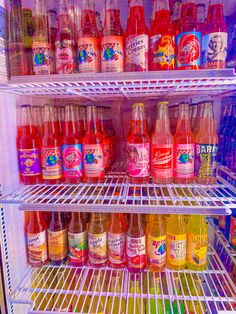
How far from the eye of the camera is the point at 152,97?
4.20 feet

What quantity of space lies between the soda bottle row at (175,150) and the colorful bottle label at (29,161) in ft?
1.29

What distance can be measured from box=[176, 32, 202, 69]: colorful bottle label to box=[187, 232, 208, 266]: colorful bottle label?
0.68 meters

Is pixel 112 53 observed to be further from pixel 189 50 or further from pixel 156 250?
pixel 156 250

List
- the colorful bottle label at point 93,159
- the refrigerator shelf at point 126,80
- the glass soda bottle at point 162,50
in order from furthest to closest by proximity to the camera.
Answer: the colorful bottle label at point 93,159 < the glass soda bottle at point 162,50 < the refrigerator shelf at point 126,80

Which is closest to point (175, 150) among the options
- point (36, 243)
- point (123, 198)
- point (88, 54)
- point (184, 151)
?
point (184, 151)

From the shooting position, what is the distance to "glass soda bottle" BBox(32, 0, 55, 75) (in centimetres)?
90

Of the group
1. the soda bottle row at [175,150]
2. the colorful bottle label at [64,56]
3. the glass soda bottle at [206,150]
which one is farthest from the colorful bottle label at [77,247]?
the colorful bottle label at [64,56]

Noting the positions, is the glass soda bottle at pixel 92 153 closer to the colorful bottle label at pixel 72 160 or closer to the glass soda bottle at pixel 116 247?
the colorful bottle label at pixel 72 160

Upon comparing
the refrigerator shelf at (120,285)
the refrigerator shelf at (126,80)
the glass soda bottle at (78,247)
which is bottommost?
the refrigerator shelf at (120,285)

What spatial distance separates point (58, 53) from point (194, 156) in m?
0.67

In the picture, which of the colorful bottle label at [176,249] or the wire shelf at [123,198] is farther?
the colorful bottle label at [176,249]

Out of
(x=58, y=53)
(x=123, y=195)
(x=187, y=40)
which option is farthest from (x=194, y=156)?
(x=58, y=53)

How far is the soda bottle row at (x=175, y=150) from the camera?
3.05 feet

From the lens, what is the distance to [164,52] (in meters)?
0.85
